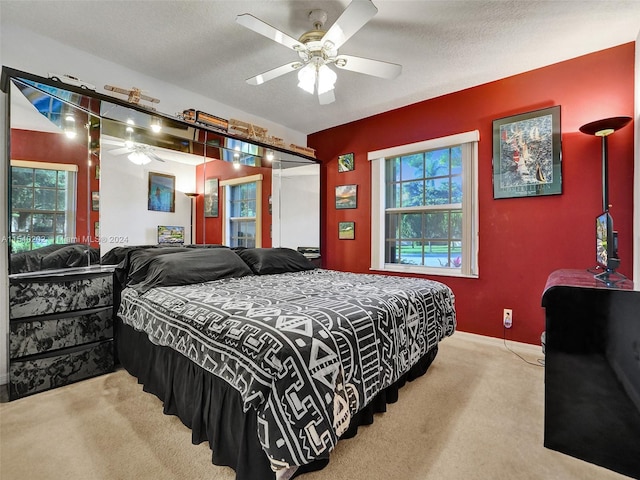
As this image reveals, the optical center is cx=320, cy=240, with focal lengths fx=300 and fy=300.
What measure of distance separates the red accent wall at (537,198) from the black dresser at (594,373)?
128cm

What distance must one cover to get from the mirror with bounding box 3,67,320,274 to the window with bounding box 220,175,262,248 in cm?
1

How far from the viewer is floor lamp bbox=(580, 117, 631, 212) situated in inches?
81.6

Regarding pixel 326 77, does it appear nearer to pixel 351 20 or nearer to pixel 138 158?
pixel 351 20

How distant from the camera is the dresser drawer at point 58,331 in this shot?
1.98m

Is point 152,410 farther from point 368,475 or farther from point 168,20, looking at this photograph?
point 168,20

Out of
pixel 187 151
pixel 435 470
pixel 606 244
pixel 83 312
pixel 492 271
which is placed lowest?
pixel 435 470

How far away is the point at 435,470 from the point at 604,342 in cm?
104

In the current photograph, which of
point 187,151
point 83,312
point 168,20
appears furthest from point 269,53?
point 83,312

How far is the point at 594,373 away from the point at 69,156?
3.67m

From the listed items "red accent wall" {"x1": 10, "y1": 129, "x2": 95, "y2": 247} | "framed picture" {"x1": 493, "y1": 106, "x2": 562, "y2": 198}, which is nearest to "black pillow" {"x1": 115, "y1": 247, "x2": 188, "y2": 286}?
"red accent wall" {"x1": 10, "y1": 129, "x2": 95, "y2": 247}

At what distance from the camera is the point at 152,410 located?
1.84m

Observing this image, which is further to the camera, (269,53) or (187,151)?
(187,151)

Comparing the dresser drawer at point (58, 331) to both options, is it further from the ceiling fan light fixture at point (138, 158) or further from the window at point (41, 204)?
the ceiling fan light fixture at point (138, 158)

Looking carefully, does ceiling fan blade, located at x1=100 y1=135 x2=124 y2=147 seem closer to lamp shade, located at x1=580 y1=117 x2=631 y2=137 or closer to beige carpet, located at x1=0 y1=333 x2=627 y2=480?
beige carpet, located at x1=0 y1=333 x2=627 y2=480
